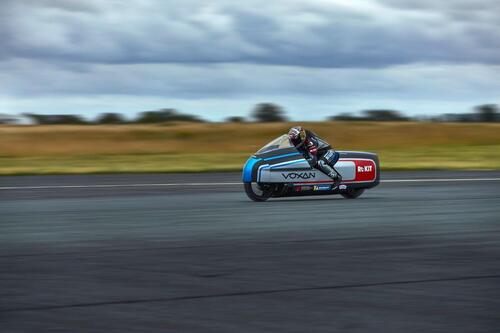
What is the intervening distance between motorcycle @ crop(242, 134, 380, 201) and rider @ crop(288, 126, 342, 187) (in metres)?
0.09

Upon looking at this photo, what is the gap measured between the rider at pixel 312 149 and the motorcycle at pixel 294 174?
0.28 ft

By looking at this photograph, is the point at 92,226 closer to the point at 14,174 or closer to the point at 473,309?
the point at 473,309

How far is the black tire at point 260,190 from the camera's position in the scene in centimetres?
1570

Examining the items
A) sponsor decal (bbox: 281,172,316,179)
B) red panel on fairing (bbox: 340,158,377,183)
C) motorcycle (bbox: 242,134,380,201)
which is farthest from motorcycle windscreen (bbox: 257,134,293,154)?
red panel on fairing (bbox: 340,158,377,183)

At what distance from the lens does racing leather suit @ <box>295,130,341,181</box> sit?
50.7ft

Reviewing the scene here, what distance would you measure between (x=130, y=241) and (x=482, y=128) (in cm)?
4626

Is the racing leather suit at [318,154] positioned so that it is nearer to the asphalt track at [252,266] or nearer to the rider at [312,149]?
the rider at [312,149]

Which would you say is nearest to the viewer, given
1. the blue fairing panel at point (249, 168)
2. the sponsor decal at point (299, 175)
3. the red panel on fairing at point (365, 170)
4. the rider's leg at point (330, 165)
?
the blue fairing panel at point (249, 168)

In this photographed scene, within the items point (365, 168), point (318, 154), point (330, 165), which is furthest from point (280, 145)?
point (365, 168)

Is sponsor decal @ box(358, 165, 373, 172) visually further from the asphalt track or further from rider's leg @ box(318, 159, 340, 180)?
the asphalt track

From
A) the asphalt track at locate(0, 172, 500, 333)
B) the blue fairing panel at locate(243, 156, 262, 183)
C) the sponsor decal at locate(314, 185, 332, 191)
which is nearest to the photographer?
the asphalt track at locate(0, 172, 500, 333)

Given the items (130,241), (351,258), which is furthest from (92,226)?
(351,258)

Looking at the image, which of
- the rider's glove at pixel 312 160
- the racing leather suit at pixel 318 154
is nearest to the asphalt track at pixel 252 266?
the racing leather suit at pixel 318 154

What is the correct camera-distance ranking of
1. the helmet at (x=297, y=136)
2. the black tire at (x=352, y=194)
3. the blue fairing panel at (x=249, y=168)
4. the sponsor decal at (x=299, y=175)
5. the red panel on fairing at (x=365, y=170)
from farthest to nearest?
A: 1. the black tire at (x=352, y=194)
2. the red panel on fairing at (x=365, y=170)
3. the sponsor decal at (x=299, y=175)
4. the helmet at (x=297, y=136)
5. the blue fairing panel at (x=249, y=168)
